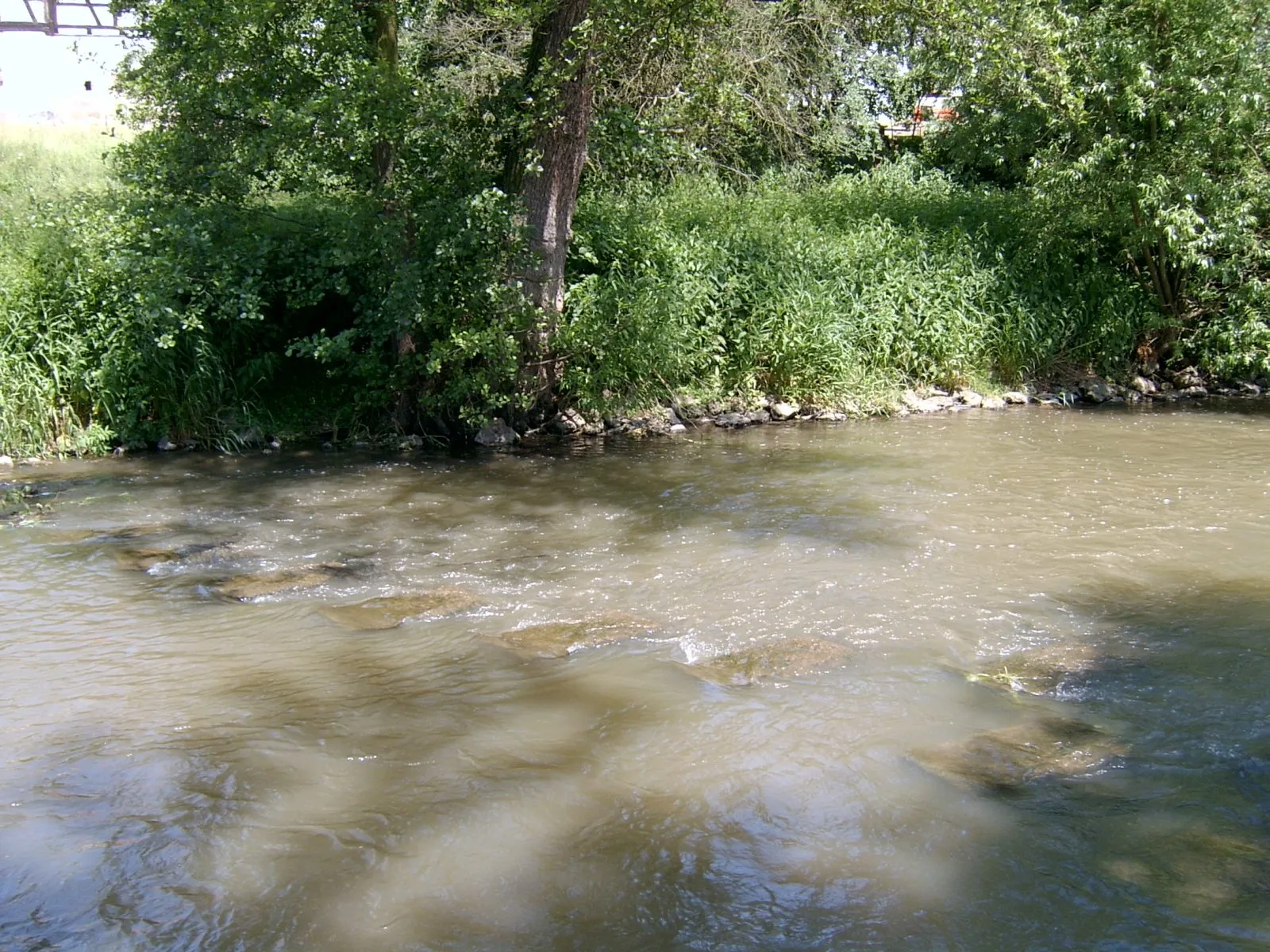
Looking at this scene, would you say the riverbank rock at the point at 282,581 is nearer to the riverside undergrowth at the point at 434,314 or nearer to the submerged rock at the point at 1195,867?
the riverside undergrowth at the point at 434,314

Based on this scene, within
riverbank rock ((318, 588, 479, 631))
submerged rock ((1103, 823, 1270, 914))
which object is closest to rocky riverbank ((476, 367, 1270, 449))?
riverbank rock ((318, 588, 479, 631))

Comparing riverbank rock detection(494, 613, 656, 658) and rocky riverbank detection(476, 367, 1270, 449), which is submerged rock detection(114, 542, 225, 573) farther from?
rocky riverbank detection(476, 367, 1270, 449)

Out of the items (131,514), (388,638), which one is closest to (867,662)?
(388,638)

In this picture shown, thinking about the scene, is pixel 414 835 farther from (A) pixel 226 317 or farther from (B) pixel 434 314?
(A) pixel 226 317

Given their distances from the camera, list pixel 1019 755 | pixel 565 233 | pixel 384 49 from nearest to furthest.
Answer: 1. pixel 1019 755
2. pixel 384 49
3. pixel 565 233

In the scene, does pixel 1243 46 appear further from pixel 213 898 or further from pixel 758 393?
pixel 213 898

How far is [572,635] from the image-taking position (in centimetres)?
563

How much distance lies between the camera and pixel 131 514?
7906 millimetres

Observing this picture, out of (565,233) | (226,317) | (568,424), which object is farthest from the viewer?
(568,424)

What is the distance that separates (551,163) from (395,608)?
545 cm

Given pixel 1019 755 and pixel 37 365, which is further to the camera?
pixel 37 365

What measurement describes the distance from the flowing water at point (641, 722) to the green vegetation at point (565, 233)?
222cm

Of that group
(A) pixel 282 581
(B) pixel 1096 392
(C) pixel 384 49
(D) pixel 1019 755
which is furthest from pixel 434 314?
(B) pixel 1096 392

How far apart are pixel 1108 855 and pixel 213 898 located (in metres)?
2.94
